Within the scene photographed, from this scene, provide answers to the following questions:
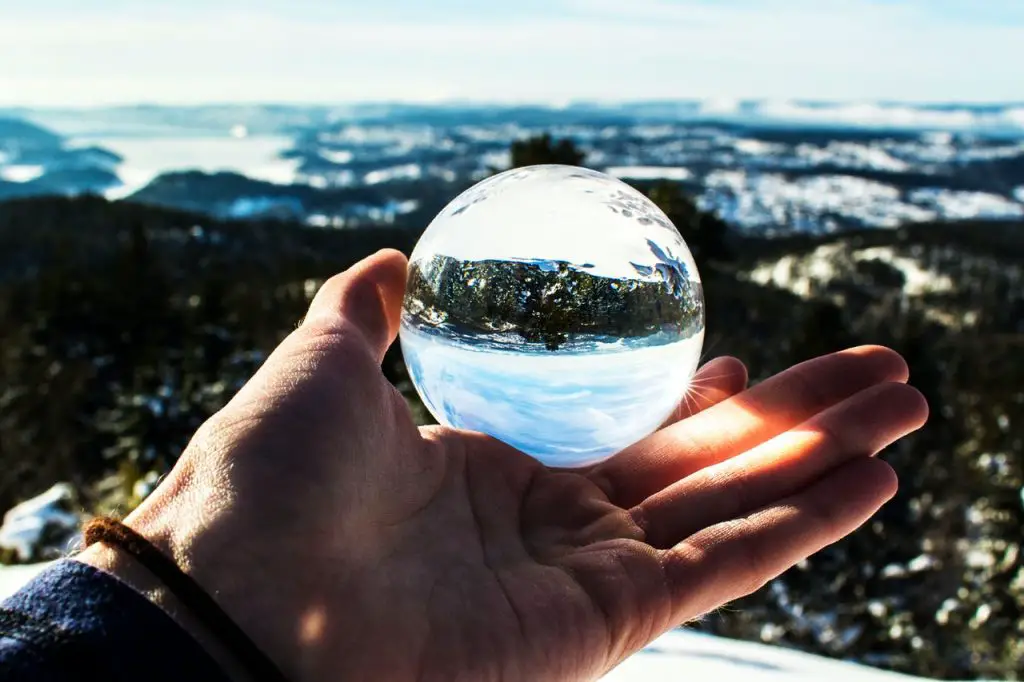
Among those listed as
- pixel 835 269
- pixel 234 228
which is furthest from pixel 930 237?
pixel 234 228

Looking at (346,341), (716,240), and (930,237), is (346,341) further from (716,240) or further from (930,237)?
(930,237)

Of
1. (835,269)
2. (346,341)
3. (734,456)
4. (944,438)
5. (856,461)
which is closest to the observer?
(346,341)

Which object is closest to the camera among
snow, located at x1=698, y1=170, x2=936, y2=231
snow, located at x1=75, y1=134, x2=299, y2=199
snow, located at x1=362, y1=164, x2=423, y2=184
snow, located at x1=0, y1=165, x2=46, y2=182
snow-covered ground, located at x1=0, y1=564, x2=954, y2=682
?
snow-covered ground, located at x1=0, y1=564, x2=954, y2=682

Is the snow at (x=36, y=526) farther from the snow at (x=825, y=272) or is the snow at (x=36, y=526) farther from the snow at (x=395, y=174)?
the snow at (x=395, y=174)

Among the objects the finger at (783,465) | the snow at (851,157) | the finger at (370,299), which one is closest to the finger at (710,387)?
the finger at (783,465)

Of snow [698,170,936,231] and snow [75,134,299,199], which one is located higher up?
snow [75,134,299,199]

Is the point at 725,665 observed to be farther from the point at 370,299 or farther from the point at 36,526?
the point at 36,526

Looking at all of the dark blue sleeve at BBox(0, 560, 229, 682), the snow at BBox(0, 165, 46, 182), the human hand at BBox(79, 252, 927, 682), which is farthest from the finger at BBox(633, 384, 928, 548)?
the snow at BBox(0, 165, 46, 182)

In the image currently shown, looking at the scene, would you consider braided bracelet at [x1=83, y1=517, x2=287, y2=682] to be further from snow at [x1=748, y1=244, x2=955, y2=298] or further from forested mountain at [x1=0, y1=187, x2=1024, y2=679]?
snow at [x1=748, y1=244, x2=955, y2=298]
